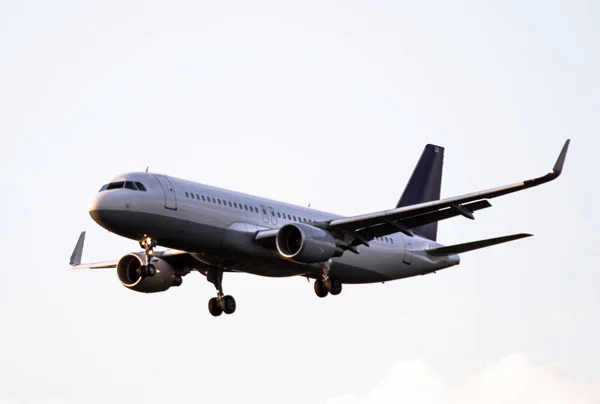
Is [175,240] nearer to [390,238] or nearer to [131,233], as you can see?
[131,233]

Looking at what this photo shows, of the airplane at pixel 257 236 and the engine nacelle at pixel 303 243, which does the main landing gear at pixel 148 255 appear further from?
the engine nacelle at pixel 303 243

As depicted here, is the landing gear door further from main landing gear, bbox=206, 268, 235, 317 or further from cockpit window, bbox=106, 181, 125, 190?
main landing gear, bbox=206, 268, 235, 317

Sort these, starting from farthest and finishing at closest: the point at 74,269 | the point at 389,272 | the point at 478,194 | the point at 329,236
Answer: the point at 74,269
the point at 389,272
the point at 329,236
the point at 478,194

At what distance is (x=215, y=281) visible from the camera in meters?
61.5

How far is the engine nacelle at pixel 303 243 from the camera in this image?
56469 mm

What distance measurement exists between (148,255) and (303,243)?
6.36m

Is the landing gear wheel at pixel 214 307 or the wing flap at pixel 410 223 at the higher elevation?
the wing flap at pixel 410 223

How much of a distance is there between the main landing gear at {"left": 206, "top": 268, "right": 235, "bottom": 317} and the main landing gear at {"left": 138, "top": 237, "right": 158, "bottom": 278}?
16.4 feet

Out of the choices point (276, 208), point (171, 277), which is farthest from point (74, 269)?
point (276, 208)

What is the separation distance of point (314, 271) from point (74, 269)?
1493cm

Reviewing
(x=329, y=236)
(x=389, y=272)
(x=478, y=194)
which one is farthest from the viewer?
(x=389, y=272)

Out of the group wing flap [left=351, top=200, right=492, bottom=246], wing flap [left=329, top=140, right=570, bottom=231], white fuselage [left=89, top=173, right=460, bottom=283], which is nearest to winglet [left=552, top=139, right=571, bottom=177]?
wing flap [left=329, top=140, right=570, bottom=231]

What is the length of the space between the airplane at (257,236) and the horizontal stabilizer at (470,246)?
6 centimetres

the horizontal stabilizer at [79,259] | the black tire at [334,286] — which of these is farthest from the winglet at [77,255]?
the black tire at [334,286]
